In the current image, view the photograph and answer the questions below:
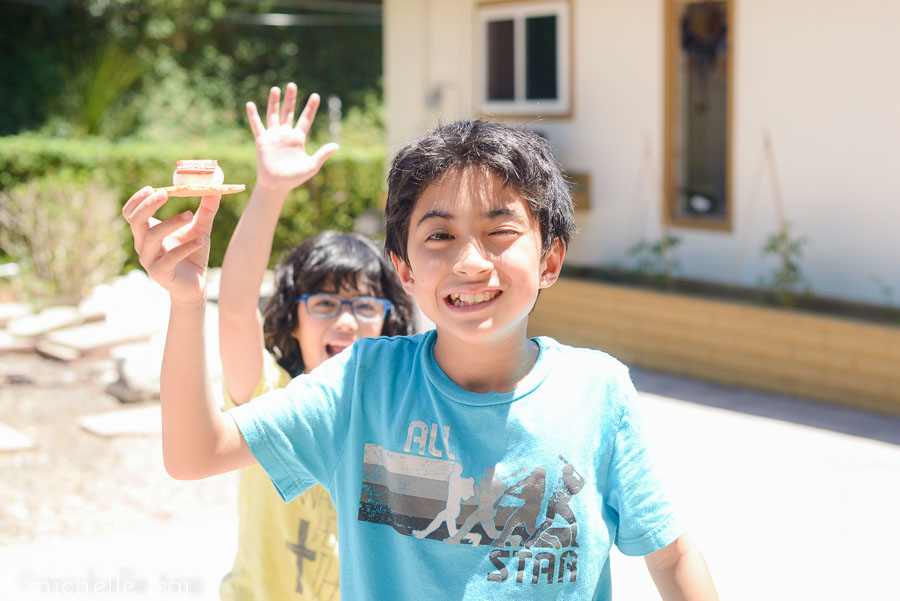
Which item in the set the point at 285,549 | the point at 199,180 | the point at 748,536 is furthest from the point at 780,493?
the point at 199,180

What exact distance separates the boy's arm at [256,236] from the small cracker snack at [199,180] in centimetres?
23

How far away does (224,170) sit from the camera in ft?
42.2

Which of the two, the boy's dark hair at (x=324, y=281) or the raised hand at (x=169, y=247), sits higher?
the raised hand at (x=169, y=247)

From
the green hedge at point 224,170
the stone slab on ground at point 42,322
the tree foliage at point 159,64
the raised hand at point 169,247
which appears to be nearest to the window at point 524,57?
the green hedge at point 224,170

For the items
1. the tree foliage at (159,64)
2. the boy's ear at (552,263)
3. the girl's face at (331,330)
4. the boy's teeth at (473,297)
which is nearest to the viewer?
the boy's teeth at (473,297)

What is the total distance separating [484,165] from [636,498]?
1.78 ft

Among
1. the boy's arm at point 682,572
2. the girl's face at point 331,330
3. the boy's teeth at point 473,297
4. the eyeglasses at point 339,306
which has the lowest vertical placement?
the boy's arm at point 682,572

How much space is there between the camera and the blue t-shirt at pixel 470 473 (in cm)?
147

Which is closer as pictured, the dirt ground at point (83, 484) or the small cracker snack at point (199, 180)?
the small cracker snack at point (199, 180)

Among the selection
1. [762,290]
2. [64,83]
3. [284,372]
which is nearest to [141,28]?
[64,83]

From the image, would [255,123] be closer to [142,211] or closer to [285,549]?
[142,211]

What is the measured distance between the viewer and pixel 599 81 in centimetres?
888

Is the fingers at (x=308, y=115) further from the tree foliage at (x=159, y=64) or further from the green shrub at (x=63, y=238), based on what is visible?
the tree foliage at (x=159, y=64)

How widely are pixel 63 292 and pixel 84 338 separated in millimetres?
1458
